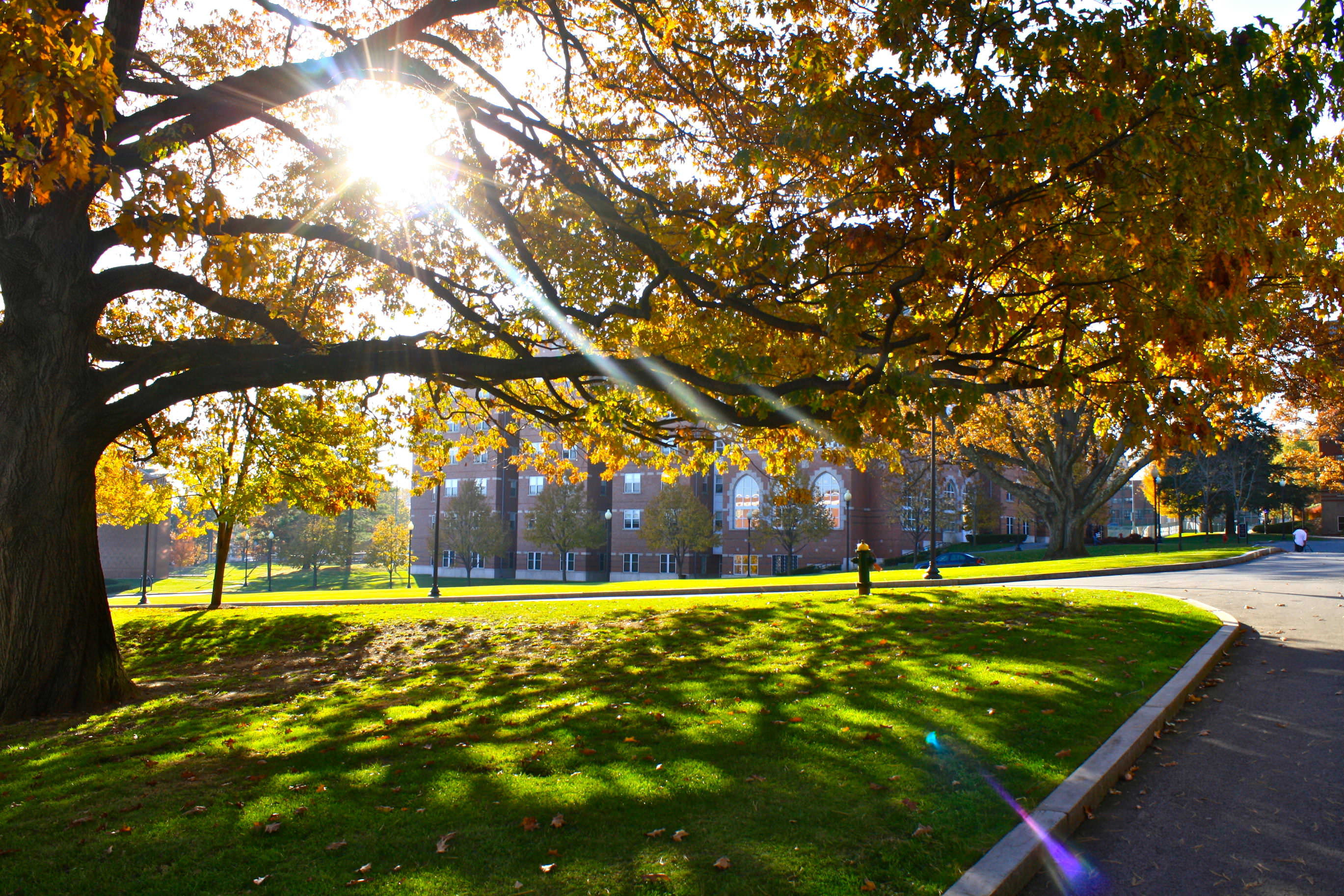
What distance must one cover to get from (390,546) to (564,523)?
52.0 feet

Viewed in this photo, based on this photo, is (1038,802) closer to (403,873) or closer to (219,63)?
(403,873)

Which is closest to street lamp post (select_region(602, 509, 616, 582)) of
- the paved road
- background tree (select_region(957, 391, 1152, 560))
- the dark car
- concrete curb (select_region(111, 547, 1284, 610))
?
the dark car

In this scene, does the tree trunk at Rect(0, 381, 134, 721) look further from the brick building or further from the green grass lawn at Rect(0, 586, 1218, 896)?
the brick building

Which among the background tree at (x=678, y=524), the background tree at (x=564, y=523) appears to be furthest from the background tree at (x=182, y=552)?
the background tree at (x=678, y=524)

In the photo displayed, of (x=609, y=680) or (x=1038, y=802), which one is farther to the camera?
(x=609, y=680)

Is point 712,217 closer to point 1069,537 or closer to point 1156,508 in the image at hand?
point 1069,537

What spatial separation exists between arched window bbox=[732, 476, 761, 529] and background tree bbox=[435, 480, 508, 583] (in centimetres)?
1475

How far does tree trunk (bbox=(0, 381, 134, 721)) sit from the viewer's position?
870 centimetres

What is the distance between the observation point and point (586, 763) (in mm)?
5812

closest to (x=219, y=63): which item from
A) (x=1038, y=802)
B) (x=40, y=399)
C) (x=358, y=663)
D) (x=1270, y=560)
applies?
(x=40, y=399)

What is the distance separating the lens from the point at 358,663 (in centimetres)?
1191

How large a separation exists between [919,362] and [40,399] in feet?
31.4

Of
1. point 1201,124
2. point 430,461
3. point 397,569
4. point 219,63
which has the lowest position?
point 397,569

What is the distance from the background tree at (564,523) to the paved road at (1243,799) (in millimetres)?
51538
